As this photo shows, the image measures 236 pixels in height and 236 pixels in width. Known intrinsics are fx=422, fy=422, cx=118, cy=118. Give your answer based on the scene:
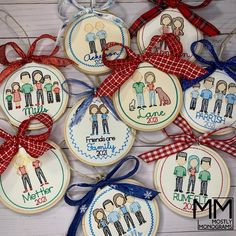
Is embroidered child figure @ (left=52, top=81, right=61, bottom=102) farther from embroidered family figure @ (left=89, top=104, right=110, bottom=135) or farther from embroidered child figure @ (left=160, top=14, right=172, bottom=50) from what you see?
embroidered child figure @ (left=160, top=14, right=172, bottom=50)

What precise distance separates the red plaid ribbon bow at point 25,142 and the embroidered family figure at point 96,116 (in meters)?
0.09

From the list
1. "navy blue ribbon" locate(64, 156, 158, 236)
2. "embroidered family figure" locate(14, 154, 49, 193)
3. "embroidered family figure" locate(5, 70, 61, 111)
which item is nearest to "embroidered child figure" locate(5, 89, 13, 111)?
"embroidered family figure" locate(5, 70, 61, 111)

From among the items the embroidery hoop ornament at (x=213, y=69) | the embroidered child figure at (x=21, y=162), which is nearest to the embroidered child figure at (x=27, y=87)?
the embroidered child figure at (x=21, y=162)

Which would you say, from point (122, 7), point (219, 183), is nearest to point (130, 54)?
point (122, 7)

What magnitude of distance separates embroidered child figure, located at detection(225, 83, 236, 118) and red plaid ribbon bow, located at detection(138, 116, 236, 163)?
1.6 inches

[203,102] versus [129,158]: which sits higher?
[203,102]

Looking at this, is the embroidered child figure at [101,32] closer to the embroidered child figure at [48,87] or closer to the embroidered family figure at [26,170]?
the embroidered child figure at [48,87]

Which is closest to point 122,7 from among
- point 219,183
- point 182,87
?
point 182,87

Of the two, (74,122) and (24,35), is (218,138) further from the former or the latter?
(24,35)

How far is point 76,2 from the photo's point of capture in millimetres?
903

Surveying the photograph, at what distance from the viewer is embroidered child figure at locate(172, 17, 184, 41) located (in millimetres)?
914

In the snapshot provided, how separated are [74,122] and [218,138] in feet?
1.06

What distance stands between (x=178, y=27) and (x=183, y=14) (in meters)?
0.03

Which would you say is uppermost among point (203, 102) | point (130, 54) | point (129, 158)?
point (130, 54)
